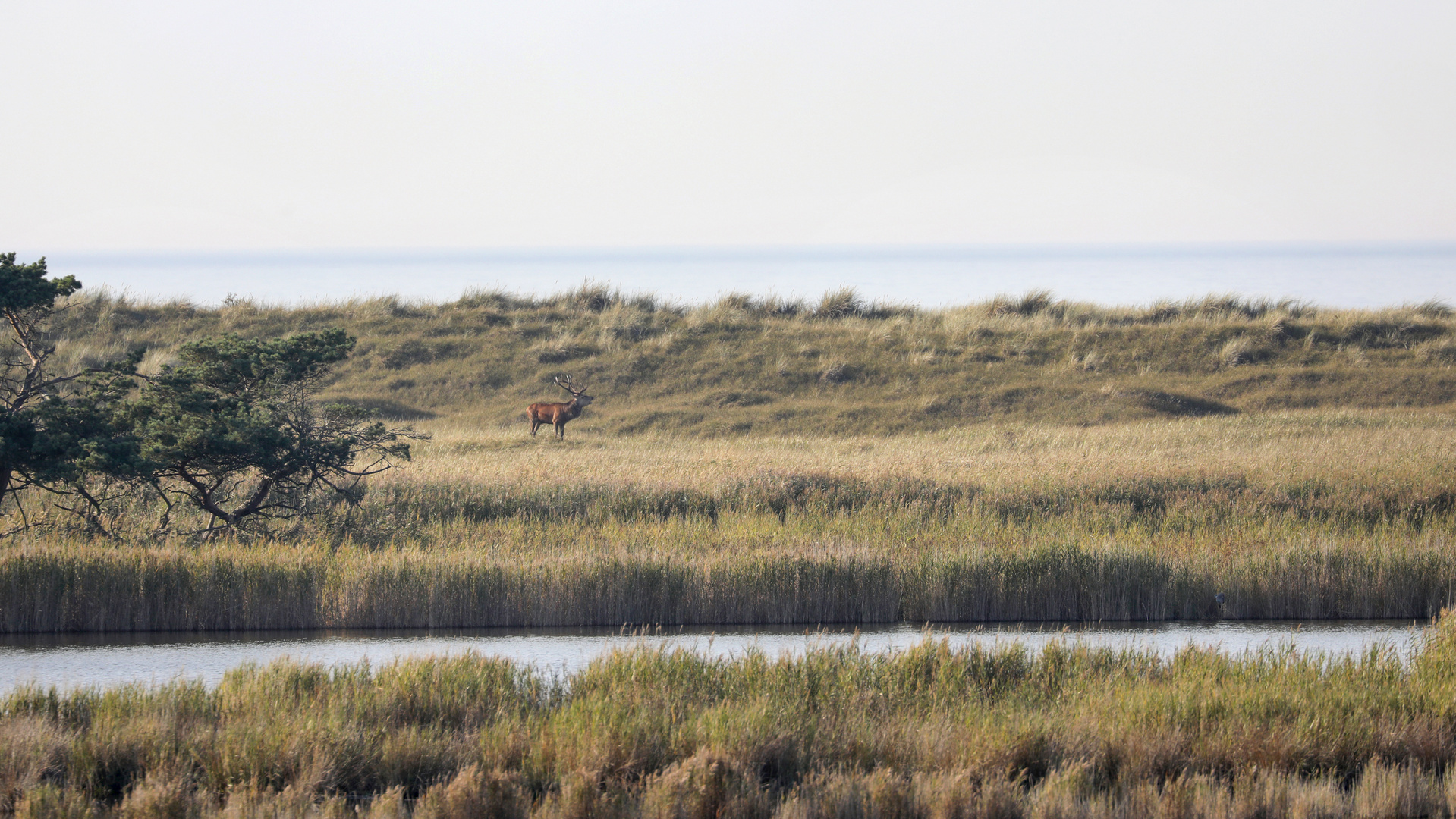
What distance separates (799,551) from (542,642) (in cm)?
347

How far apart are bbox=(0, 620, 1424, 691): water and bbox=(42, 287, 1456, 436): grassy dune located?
1560cm

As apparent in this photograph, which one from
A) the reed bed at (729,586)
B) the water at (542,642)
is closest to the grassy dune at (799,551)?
A: the reed bed at (729,586)

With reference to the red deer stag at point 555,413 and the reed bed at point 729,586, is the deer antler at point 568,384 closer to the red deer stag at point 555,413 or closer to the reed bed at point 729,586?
the red deer stag at point 555,413

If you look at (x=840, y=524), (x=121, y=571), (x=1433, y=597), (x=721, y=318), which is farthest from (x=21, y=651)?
(x=721, y=318)

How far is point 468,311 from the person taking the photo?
39.1m

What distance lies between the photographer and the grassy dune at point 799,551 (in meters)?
13.0

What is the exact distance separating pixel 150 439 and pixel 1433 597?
16426 millimetres

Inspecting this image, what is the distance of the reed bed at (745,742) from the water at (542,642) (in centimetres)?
145

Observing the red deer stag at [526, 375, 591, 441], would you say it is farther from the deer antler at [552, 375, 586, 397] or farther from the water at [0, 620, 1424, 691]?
the water at [0, 620, 1424, 691]

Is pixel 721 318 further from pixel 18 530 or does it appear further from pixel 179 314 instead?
pixel 18 530

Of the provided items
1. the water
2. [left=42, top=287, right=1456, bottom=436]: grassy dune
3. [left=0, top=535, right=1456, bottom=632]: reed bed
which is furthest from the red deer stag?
the water

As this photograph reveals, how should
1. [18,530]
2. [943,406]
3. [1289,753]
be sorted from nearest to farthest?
[1289,753] → [18,530] → [943,406]

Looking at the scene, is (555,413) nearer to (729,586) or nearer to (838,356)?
(838,356)

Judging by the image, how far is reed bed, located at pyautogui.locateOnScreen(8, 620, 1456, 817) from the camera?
7.12 m
